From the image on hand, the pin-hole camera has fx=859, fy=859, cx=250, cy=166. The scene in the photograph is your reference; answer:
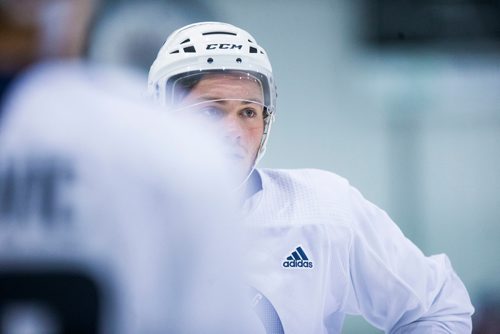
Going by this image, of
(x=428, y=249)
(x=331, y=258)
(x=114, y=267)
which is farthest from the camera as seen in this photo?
(x=428, y=249)

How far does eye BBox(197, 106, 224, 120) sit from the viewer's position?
205 cm

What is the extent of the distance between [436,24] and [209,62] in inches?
92.5

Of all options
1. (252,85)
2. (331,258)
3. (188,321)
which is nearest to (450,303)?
(331,258)

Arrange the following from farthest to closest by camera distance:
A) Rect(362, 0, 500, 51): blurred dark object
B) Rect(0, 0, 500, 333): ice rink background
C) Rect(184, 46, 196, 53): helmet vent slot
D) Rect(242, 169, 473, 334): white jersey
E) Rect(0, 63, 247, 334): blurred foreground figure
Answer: Rect(362, 0, 500, 51): blurred dark object
Rect(0, 0, 500, 333): ice rink background
Rect(184, 46, 196, 53): helmet vent slot
Rect(242, 169, 473, 334): white jersey
Rect(0, 63, 247, 334): blurred foreground figure

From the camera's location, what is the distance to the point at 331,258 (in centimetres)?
203

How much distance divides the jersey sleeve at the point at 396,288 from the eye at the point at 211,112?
0.40 metres

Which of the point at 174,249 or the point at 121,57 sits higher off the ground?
the point at 121,57

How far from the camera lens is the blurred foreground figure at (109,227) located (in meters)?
0.87

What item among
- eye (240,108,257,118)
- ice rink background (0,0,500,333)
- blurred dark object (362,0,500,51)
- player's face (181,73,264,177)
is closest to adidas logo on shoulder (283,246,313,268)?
player's face (181,73,264,177)

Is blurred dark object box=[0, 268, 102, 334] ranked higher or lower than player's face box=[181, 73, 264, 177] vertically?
lower

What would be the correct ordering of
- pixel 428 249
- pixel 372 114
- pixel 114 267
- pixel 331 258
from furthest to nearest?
pixel 372 114, pixel 428 249, pixel 331 258, pixel 114 267

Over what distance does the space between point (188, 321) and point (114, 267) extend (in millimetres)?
93

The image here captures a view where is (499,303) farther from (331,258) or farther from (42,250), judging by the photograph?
(42,250)

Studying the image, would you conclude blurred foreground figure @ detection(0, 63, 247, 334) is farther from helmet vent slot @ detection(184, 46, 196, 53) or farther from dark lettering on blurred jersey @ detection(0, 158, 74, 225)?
helmet vent slot @ detection(184, 46, 196, 53)
